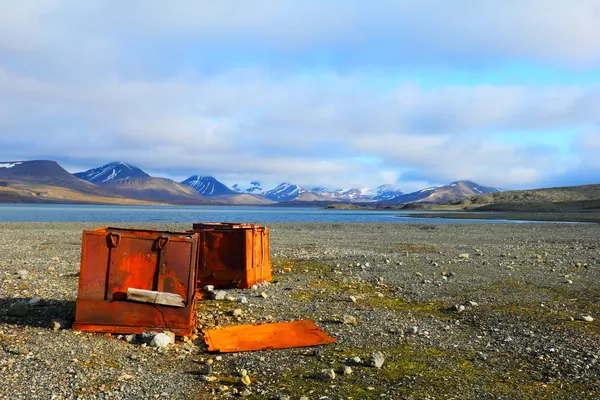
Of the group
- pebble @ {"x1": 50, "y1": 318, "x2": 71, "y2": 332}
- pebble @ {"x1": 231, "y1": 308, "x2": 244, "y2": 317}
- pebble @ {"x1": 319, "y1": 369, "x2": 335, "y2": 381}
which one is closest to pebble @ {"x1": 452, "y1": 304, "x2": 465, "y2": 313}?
pebble @ {"x1": 231, "y1": 308, "x2": 244, "y2": 317}

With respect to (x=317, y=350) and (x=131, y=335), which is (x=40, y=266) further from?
(x=317, y=350)

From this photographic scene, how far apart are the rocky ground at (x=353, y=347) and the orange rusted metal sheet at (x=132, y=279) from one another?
425mm

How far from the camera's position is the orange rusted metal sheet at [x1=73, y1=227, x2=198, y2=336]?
9.20 meters

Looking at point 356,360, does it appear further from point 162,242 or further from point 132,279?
point 132,279

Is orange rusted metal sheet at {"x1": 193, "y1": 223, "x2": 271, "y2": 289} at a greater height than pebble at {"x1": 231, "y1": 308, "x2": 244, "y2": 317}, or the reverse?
orange rusted metal sheet at {"x1": 193, "y1": 223, "x2": 271, "y2": 289}

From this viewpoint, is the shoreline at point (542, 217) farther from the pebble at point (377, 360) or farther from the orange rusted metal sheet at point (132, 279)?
the orange rusted metal sheet at point (132, 279)

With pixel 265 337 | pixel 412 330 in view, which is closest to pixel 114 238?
pixel 265 337

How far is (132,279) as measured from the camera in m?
9.39

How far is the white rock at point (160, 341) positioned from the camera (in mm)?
8609

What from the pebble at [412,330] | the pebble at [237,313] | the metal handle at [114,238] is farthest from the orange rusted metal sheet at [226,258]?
the pebble at [412,330]

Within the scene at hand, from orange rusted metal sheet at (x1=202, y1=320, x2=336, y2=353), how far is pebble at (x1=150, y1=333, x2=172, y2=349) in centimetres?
75

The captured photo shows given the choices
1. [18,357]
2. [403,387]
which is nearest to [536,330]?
[403,387]

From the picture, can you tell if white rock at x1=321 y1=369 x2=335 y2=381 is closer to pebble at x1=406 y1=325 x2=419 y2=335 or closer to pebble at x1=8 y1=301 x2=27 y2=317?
pebble at x1=406 y1=325 x2=419 y2=335

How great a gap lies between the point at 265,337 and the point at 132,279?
2.88 m
